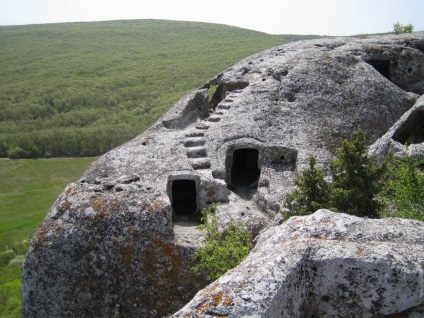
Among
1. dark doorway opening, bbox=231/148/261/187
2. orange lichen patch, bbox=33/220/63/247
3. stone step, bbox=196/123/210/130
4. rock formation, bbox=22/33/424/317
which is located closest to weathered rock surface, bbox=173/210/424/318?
rock formation, bbox=22/33/424/317

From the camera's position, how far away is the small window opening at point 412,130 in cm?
1755

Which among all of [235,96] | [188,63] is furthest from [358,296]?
[188,63]

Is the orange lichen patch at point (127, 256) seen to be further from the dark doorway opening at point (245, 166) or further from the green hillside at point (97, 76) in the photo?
the green hillside at point (97, 76)

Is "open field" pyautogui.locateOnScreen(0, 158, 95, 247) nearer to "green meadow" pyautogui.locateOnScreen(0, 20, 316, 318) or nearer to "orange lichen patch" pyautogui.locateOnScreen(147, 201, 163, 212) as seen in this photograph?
"green meadow" pyautogui.locateOnScreen(0, 20, 316, 318)

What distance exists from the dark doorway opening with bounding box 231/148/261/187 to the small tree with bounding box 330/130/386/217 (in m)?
8.14

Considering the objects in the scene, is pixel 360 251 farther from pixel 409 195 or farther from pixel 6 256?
pixel 6 256

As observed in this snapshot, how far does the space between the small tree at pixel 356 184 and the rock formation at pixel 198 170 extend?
4206mm

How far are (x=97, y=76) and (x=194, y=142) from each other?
10010cm

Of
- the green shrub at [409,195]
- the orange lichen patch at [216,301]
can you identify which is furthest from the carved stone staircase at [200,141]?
the orange lichen patch at [216,301]

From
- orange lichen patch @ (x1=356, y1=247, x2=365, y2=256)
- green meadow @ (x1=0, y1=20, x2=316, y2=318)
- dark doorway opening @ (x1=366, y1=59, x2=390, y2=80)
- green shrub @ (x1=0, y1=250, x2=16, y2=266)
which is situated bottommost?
green shrub @ (x1=0, y1=250, x2=16, y2=266)

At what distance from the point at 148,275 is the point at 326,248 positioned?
29.8 feet

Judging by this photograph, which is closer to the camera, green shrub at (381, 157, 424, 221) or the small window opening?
green shrub at (381, 157, 424, 221)

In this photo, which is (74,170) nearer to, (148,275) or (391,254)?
(148,275)

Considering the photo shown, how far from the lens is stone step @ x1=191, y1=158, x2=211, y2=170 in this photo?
1823 centimetres
